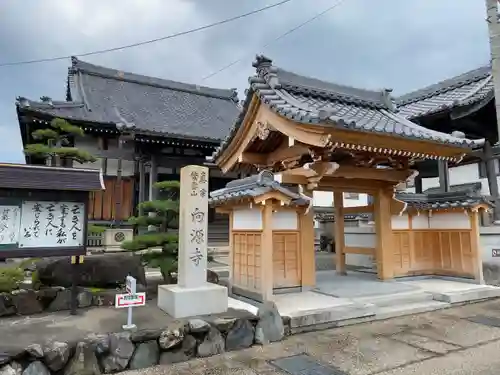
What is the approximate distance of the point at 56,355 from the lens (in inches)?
151

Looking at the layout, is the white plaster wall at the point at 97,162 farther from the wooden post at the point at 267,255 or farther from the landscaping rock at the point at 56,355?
the landscaping rock at the point at 56,355

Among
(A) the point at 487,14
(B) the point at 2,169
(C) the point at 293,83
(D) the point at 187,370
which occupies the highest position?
(C) the point at 293,83

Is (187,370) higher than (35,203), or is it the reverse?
(35,203)

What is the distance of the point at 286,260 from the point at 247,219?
1.17 m

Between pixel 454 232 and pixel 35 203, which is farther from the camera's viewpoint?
pixel 454 232

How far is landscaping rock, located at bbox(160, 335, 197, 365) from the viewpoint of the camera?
4418 millimetres

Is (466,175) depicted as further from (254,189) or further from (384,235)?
→ (254,189)

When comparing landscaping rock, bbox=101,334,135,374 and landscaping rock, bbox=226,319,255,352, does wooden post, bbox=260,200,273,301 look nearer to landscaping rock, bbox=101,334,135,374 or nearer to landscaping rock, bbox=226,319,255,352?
landscaping rock, bbox=226,319,255,352

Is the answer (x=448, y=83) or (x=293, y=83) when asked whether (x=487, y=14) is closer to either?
(x=293, y=83)

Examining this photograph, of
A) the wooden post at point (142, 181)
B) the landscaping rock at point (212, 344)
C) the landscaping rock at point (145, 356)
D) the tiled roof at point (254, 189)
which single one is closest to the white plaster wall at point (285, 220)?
the tiled roof at point (254, 189)

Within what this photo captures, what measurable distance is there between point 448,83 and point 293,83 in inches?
256

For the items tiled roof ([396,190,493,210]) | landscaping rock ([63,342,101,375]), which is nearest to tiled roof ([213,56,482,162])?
tiled roof ([396,190,493,210])

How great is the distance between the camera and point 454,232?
8781 millimetres

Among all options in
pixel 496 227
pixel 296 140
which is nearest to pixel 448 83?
pixel 496 227
